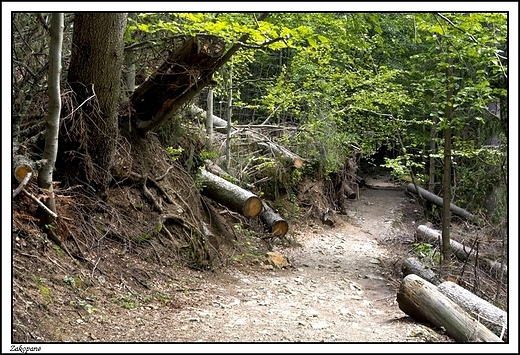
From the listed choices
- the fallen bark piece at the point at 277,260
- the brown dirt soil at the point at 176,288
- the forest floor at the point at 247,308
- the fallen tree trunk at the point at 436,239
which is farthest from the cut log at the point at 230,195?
the fallen tree trunk at the point at 436,239

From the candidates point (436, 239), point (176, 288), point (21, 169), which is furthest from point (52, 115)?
point (436, 239)

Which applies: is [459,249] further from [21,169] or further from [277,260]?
[21,169]

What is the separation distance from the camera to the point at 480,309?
5629 mm

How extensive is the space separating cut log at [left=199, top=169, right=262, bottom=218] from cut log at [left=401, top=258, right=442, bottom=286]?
3.05 meters

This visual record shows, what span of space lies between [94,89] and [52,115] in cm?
159

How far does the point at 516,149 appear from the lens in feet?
17.1

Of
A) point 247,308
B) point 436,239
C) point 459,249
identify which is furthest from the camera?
point 436,239

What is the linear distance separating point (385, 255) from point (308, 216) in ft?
9.60

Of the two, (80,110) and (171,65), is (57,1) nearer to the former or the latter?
(80,110)

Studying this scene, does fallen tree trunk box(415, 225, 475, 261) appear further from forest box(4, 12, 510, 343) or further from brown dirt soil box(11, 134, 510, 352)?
brown dirt soil box(11, 134, 510, 352)

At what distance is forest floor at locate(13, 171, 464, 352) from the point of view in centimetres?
450

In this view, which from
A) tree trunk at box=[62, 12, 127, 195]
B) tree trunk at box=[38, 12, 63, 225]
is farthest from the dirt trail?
tree trunk at box=[62, 12, 127, 195]

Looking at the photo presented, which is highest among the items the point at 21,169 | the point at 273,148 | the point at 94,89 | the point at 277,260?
the point at 94,89

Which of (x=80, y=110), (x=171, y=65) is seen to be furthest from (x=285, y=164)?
(x=80, y=110)
